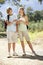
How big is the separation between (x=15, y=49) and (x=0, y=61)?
334mm

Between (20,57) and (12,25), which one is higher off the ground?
(12,25)

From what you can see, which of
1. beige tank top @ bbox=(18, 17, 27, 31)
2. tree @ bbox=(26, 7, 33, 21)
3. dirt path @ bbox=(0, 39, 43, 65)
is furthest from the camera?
tree @ bbox=(26, 7, 33, 21)

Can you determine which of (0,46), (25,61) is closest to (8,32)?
(0,46)

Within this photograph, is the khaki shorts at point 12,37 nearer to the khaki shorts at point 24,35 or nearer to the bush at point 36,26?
the khaki shorts at point 24,35

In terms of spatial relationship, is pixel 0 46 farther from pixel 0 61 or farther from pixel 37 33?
pixel 37 33

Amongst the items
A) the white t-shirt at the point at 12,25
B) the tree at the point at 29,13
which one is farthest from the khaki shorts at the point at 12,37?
the tree at the point at 29,13

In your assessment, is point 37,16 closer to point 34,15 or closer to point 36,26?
point 34,15

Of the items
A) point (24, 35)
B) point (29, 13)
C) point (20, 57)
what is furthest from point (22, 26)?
point (20, 57)

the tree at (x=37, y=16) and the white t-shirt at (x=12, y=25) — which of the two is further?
the tree at (x=37, y=16)

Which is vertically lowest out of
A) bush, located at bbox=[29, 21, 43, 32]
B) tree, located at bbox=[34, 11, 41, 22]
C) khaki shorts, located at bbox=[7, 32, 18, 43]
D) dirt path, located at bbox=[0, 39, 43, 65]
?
dirt path, located at bbox=[0, 39, 43, 65]

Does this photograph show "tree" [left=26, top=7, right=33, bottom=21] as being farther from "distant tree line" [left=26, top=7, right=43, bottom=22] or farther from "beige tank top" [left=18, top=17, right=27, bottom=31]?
"beige tank top" [left=18, top=17, right=27, bottom=31]

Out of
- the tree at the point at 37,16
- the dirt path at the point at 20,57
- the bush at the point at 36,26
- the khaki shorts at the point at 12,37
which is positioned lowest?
the dirt path at the point at 20,57

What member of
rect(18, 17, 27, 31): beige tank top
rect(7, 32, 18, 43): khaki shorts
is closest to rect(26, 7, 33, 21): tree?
rect(18, 17, 27, 31): beige tank top

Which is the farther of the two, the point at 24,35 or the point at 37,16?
the point at 37,16
